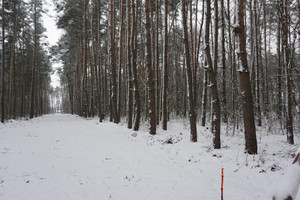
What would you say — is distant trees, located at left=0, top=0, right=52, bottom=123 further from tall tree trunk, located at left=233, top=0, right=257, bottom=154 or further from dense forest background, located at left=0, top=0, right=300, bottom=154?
tall tree trunk, located at left=233, top=0, right=257, bottom=154

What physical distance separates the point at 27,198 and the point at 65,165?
1.97 meters

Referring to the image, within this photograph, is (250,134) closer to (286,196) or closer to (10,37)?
(286,196)

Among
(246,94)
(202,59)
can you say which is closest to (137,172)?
(246,94)

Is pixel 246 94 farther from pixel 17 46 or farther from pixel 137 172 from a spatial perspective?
pixel 17 46

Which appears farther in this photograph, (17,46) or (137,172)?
(17,46)

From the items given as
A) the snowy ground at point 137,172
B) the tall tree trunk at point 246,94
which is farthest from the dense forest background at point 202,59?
the snowy ground at point 137,172

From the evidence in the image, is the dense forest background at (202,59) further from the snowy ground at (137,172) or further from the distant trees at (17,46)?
the snowy ground at (137,172)

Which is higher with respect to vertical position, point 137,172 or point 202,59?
point 202,59

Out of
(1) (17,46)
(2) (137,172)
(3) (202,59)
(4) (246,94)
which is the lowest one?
(2) (137,172)

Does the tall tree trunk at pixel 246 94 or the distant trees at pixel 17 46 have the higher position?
the distant trees at pixel 17 46

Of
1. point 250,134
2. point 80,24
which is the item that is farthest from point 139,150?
point 80,24

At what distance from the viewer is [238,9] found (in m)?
5.82

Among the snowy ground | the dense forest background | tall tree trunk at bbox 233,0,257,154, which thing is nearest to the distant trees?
the dense forest background

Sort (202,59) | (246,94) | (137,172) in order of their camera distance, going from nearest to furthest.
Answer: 1. (137,172)
2. (246,94)
3. (202,59)
